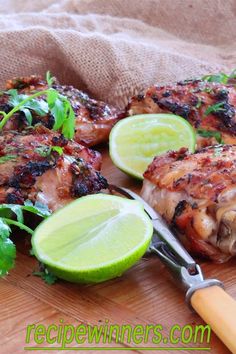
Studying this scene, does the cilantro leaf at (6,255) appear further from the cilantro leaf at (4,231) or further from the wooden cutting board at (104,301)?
the wooden cutting board at (104,301)

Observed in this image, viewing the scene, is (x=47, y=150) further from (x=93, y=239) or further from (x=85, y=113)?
(x=85, y=113)

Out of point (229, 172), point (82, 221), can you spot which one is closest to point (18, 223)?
point (82, 221)

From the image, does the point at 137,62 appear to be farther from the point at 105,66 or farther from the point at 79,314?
the point at 79,314

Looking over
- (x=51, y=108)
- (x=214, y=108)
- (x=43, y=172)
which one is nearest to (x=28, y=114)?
(x=51, y=108)

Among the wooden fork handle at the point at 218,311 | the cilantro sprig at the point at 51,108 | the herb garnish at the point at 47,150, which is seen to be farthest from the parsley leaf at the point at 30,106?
the wooden fork handle at the point at 218,311

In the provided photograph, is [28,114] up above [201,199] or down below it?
below

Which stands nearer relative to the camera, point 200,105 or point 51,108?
point 51,108
